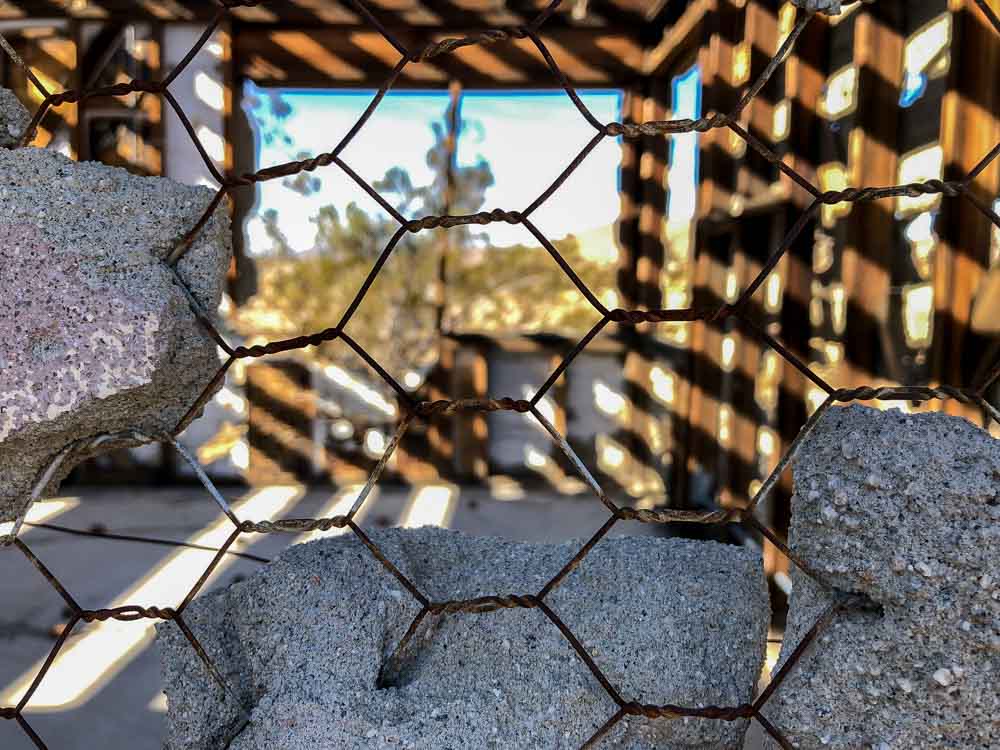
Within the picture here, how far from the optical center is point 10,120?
0.64 metres

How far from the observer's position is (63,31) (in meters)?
2.92

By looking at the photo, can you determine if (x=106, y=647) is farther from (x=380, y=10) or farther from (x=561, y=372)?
(x=380, y=10)

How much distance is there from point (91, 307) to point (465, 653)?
1.14 ft

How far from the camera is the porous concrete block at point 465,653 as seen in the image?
53cm

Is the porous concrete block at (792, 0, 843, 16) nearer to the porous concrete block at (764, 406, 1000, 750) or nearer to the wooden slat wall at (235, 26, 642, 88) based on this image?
the porous concrete block at (764, 406, 1000, 750)

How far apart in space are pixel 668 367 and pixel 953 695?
105 inches

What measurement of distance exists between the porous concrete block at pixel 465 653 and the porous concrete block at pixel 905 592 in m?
0.08

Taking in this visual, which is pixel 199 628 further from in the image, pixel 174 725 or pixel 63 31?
pixel 63 31

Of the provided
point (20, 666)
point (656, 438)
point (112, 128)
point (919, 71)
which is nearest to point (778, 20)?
point (919, 71)

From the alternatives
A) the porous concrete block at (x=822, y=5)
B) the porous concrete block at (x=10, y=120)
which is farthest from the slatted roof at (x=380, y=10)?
the porous concrete block at (x=822, y=5)

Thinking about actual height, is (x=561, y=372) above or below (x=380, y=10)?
→ below

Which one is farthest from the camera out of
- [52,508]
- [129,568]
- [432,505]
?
[432,505]

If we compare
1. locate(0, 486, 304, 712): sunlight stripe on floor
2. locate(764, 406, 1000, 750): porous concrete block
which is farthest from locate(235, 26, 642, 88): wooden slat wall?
locate(764, 406, 1000, 750): porous concrete block

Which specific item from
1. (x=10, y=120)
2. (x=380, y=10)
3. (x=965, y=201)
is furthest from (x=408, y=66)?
(x=10, y=120)
